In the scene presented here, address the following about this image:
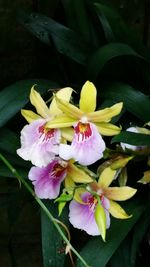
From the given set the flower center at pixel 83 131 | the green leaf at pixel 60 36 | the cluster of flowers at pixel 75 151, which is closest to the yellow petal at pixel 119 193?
the cluster of flowers at pixel 75 151

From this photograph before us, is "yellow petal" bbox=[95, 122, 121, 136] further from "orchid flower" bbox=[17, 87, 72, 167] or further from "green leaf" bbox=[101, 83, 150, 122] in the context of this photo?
"green leaf" bbox=[101, 83, 150, 122]

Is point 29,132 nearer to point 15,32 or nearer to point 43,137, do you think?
point 43,137

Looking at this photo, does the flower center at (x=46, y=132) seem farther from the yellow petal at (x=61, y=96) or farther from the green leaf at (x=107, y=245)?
the green leaf at (x=107, y=245)

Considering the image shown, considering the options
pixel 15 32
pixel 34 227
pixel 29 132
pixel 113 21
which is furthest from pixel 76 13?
pixel 34 227

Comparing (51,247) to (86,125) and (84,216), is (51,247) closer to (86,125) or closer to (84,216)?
(84,216)

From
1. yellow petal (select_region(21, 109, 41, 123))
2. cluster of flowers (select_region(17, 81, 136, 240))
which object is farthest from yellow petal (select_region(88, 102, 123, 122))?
yellow petal (select_region(21, 109, 41, 123))

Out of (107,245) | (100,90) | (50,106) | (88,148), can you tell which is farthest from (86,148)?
(100,90)

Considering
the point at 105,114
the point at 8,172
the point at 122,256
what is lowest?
the point at 122,256
